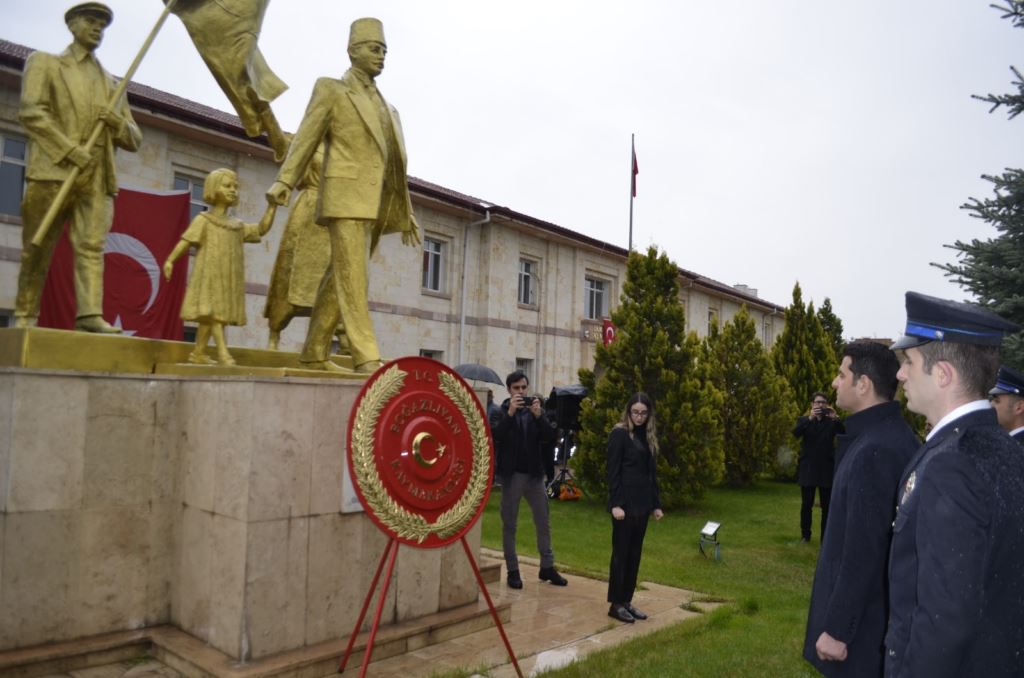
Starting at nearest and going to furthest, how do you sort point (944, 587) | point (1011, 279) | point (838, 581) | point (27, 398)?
point (944, 587)
point (838, 581)
point (27, 398)
point (1011, 279)

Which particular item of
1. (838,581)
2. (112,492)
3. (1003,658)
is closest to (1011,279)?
(838,581)

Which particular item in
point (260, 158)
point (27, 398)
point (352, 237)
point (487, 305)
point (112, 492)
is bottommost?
point (112, 492)

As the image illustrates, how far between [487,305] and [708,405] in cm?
1106

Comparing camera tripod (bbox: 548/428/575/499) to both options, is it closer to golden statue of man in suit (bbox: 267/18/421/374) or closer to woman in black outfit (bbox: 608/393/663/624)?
woman in black outfit (bbox: 608/393/663/624)

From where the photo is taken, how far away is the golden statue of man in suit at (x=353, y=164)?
5340 mm

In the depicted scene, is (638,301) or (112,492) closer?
(112,492)

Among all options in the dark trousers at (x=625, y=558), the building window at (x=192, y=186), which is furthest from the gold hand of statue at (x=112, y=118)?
the building window at (x=192, y=186)

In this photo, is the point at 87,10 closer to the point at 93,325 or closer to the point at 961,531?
the point at 93,325

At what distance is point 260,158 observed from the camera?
17.5 metres

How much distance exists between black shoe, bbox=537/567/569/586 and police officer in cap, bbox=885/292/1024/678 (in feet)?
16.8

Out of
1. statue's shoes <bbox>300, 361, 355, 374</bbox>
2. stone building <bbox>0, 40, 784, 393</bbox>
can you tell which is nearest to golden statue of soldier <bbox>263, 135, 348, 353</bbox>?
statue's shoes <bbox>300, 361, 355, 374</bbox>

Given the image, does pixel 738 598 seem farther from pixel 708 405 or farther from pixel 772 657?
pixel 708 405

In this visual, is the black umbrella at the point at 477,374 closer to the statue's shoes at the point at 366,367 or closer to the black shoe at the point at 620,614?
the black shoe at the point at 620,614

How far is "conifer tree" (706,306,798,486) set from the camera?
17500mm
